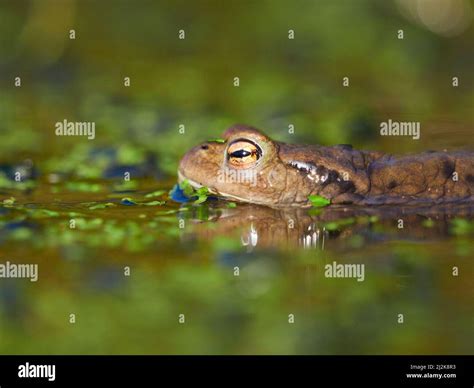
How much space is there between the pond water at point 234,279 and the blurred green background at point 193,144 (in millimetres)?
20

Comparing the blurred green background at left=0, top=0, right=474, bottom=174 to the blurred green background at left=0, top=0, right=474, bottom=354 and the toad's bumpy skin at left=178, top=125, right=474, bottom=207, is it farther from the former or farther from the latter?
the toad's bumpy skin at left=178, top=125, right=474, bottom=207

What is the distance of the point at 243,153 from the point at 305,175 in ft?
2.35

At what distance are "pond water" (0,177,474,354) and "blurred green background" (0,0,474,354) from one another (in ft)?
0.07

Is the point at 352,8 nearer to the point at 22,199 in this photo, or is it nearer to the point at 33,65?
the point at 33,65

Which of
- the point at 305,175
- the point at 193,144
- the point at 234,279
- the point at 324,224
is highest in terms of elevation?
the point at 193,144

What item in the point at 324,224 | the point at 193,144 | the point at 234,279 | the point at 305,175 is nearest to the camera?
the point at 234,279

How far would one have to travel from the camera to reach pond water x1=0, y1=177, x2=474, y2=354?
731 centimetres

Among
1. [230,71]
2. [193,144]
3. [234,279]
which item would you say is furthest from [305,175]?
[230,71]

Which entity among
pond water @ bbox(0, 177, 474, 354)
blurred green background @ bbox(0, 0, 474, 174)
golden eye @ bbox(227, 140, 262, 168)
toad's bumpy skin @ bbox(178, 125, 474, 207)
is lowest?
pond water @ bbox(0, 177, 474, 354)

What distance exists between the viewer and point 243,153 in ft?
33.0

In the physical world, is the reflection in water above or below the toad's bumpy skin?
below

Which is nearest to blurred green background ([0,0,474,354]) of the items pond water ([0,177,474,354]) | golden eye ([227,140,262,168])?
pond water ([0,177,474,354])

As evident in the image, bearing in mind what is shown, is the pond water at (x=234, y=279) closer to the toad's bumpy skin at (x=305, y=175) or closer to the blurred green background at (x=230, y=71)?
the toad's bumpy skin at (x=305, y=175)

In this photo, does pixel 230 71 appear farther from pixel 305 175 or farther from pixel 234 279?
pixel 234 279
